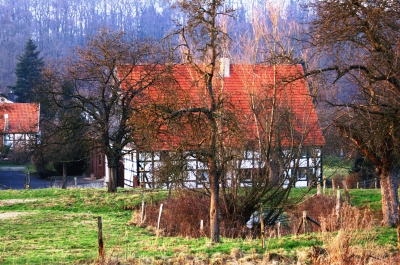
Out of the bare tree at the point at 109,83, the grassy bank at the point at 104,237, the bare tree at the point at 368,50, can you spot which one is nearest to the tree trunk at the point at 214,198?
the grassy bank at the point at 104,237

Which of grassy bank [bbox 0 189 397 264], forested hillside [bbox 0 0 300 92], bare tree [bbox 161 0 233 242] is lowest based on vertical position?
grassy bank [bbox 0 189 397 264]

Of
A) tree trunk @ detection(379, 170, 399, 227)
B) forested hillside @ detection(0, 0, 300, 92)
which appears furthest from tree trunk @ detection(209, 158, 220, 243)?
forested hillside @ detection(0, 0, 300, 92)

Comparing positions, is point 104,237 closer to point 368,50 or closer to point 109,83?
point 368,50

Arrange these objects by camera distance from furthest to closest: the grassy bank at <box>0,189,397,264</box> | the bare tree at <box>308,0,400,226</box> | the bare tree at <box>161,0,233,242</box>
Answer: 1. the bare tree at <box>161,0,233,242</box>
2. the bare tree at <box>308,0,400,226</box>
3. the grassy bank at <box>0,189,397,264</box>

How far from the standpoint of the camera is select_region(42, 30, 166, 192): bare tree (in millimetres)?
23938

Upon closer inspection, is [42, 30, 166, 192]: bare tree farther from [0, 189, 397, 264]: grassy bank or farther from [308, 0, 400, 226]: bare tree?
[308, 0, 400, 226]: bare tree

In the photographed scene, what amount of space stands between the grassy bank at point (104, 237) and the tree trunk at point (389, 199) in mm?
850

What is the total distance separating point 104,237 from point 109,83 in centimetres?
1202

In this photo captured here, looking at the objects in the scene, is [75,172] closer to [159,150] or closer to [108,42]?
[108,42]

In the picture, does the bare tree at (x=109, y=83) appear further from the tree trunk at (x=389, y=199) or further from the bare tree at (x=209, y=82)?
the tree trunk at (x=389, y=199)

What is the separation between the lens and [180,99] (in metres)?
14.1

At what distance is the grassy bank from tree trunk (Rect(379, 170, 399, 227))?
850mm

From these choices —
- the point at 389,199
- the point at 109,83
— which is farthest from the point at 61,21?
the point at 389,199

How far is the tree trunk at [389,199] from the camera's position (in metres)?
15.8
